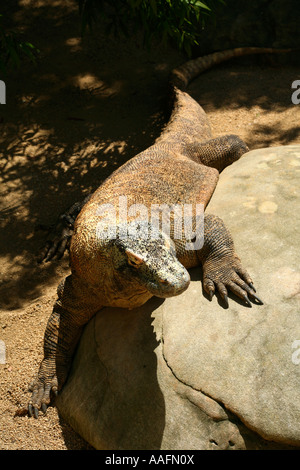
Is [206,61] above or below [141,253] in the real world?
below

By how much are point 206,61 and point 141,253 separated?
20.8 feet

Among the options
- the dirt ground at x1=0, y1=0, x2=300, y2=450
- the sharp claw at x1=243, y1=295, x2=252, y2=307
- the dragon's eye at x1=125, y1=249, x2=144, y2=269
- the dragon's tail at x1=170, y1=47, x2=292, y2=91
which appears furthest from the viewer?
the dragon's tail at x1=170, y1=47, x2=292, y2=91

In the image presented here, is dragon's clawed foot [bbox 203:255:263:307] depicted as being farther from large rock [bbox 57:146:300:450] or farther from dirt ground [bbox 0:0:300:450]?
dirt ground [bbox 0:0:300:450]

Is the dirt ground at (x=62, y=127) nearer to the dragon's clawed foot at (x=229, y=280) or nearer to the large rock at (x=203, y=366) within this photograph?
the large rock at (x=203, y=366)

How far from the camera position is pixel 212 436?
2908mm

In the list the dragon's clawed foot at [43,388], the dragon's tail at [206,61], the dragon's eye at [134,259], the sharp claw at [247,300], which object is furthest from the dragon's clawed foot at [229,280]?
the dragon's tail at [206,61]

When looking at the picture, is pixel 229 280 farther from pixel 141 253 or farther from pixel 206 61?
pixel 206 61

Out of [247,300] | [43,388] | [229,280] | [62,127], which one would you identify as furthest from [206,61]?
[43,388]

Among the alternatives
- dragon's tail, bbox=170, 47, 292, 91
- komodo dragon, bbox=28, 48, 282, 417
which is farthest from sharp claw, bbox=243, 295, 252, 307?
dragon's tail, bbox=170, 47, 292, 91

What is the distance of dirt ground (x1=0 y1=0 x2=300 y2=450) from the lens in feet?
13.8

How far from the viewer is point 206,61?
26.7 feet

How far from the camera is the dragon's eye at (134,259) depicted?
2.79 metres

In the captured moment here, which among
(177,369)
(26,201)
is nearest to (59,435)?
(177,369)
